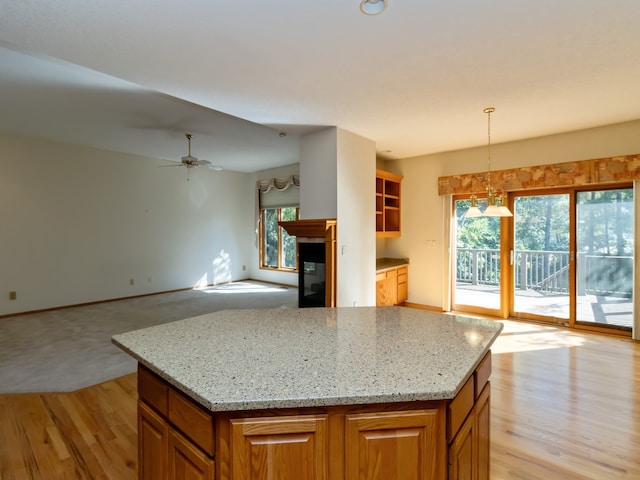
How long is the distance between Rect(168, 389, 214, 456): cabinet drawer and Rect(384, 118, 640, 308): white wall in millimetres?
4433

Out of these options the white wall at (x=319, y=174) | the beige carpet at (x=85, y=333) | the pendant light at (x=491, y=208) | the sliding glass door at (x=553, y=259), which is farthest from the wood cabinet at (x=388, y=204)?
the beige carpet at (x=85, y=333)

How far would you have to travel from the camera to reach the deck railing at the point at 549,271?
4.02 m

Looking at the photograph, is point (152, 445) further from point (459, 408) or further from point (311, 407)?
point (459, 408)

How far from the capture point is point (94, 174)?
5824mm

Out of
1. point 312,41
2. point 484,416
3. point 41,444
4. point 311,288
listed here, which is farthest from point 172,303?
point 484,416

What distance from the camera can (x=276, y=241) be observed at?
800 centimetres

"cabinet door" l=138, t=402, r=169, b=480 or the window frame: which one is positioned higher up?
the window frame

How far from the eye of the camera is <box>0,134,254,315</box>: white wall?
5.09m

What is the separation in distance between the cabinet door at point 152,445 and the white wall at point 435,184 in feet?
14.8

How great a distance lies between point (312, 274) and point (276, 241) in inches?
154

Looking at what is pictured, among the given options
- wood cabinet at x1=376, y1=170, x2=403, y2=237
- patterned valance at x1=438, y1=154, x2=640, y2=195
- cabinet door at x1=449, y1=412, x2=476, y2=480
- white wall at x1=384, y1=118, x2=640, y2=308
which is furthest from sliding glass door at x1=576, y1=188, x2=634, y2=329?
cabinet door at x1=449, y1=412, x2=476, y2=480

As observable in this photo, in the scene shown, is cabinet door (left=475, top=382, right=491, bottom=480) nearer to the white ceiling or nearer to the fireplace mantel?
the white ceiling

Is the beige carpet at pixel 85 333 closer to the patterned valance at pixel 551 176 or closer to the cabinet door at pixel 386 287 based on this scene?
the cabinet door at pixel 386 287

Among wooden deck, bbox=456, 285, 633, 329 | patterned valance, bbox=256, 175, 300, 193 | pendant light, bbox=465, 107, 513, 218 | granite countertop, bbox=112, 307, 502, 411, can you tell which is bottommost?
wooden deck, bbox=456, 285, 633, 329
